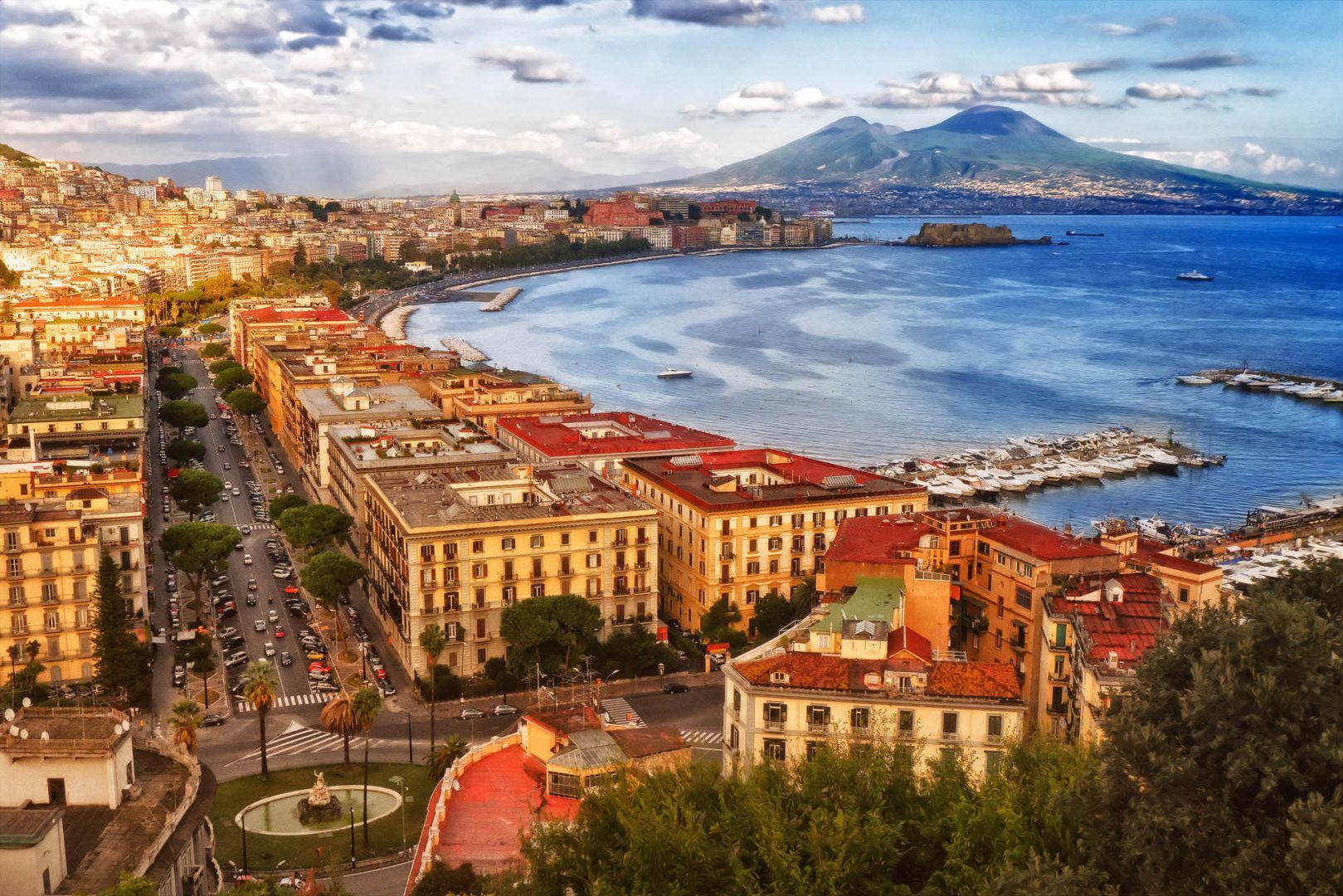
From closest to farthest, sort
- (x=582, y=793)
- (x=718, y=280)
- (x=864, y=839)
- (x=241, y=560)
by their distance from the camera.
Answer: (x=864, y=839) → (x=582, y=793) → (x=241, y=560) → (x=718, y=280)

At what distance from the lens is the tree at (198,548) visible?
36.8 metres

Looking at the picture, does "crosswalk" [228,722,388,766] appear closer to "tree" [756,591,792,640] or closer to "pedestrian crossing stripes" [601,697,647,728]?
"pedestrian crossing stripes" [601,697,647,728]

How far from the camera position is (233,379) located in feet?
245

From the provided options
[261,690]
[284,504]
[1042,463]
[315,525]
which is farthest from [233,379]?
[261,690]

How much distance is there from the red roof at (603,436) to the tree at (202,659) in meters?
14.7

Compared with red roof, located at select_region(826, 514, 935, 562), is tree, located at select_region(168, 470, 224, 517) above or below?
below

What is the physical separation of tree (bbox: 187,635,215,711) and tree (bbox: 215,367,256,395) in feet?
139

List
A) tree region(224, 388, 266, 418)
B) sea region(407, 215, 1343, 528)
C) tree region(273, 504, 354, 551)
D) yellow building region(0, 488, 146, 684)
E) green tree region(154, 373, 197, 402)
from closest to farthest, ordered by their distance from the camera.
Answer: yellow building region(0, 488, 146, 684) → tree region(273, 504, 354, 551) → tree region(224, 388, 266, 418) → sea region(407, 215, 1343, 528) → green tree region(154, 373, 197, 402)

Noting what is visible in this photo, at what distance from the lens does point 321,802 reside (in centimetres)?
2511

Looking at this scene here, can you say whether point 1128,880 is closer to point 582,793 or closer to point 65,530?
point 582,793

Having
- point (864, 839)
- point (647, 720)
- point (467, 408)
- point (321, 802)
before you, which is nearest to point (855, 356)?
point (467, 408)

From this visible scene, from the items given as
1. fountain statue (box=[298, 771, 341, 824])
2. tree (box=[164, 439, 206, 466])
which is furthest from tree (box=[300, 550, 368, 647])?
tree (box=[164, 439, 206, 466])

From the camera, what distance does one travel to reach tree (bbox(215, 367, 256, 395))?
244 ft

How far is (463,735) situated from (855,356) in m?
82.7
